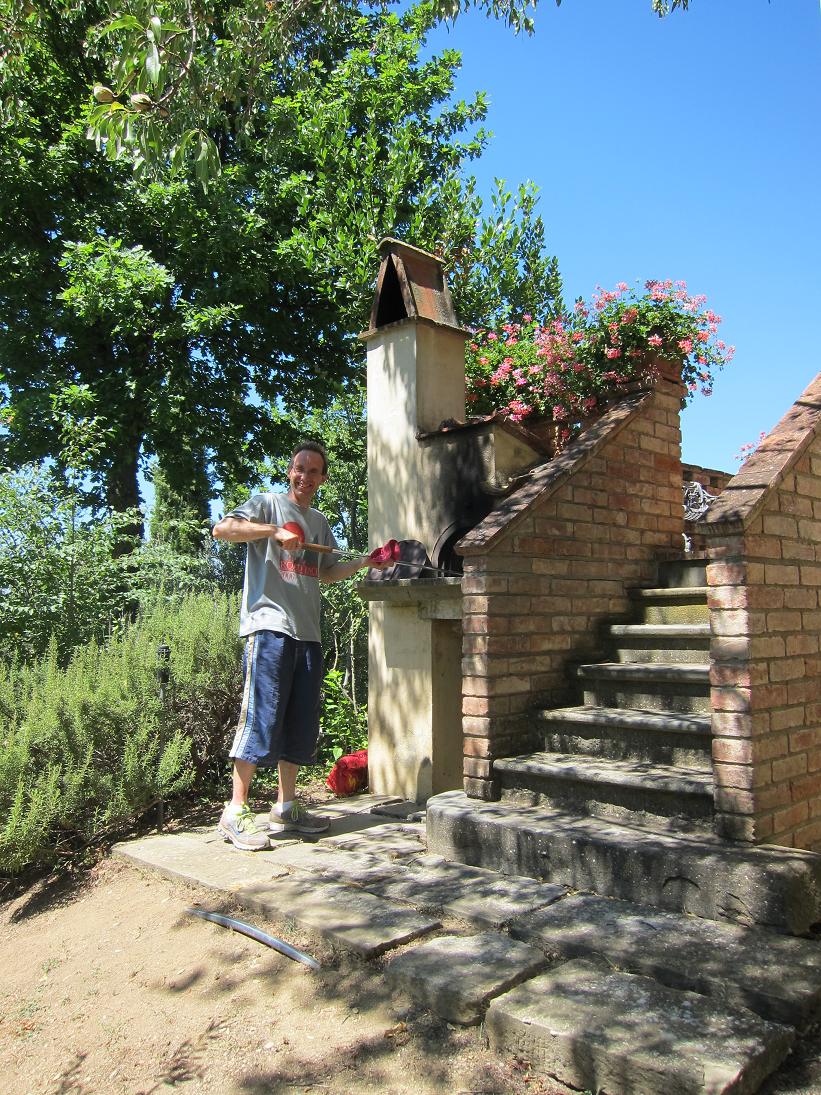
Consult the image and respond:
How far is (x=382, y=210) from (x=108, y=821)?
8.41 metres

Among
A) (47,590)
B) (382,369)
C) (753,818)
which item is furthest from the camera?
(47,590)

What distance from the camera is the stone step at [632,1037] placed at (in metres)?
2.02

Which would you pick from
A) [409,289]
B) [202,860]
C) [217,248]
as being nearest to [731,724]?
[202,860]

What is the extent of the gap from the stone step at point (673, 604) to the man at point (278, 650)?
193 centimetres

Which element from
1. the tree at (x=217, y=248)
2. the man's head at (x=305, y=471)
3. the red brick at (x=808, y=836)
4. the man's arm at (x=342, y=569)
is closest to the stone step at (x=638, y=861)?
the red brick at (x=808, y=836)

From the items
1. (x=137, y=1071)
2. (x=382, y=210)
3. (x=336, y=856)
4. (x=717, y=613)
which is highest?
(x=382, y=210)

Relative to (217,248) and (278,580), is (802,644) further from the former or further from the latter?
(217,248)

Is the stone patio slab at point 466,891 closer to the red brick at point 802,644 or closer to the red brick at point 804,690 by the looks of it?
the red brick at point 804,690

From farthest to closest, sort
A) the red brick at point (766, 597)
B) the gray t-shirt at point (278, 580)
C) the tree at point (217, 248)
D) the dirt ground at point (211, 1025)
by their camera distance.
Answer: the tree at point (217, 248) < the gray t-shirt at point (278, 580) < the red brick at point (766, 597) < the dirt ground at point (211, 1025)

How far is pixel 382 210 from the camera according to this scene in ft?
34.2

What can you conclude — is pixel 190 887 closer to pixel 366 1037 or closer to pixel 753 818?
pixel 366 1037

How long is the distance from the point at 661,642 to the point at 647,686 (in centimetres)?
39

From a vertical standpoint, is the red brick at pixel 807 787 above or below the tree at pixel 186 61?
below

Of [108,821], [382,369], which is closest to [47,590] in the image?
[108,821]
